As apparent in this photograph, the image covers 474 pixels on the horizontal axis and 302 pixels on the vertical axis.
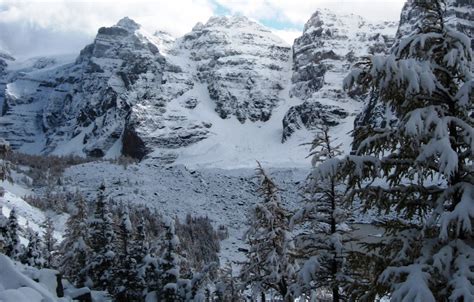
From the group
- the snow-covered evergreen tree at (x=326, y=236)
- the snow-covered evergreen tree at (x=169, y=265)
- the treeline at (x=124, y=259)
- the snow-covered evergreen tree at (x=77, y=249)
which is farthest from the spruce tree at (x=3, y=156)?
the snow-covered evergreen tree at (x=77, y=249)

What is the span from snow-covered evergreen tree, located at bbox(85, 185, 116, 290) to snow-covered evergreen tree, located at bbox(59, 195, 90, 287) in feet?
3.16

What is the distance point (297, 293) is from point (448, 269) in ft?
16.4

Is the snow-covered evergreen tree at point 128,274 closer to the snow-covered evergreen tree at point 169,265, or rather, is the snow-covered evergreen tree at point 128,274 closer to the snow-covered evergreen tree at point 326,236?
the snow-covered evergreen tree at point 169,265

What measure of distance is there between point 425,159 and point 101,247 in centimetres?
2965

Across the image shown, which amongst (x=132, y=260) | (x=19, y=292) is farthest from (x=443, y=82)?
(x=132, y=260)

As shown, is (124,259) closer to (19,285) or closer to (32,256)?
(19,285)

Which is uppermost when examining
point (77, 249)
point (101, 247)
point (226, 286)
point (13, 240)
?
point (101, 247)

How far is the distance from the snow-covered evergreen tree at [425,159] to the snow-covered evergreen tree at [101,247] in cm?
2591

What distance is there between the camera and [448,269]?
7066mm

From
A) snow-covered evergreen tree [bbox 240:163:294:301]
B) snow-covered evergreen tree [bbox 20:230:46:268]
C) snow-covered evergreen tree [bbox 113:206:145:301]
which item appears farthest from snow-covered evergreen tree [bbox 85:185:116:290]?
snow-covered evergreen tree [bbox 240:163:294:301]

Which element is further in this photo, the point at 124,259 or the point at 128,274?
the point at 124,259

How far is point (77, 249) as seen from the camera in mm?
35969

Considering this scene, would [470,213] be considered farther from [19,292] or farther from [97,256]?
[97,256]

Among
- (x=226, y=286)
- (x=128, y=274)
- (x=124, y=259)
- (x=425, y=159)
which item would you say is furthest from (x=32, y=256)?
(x=425, y=159)
